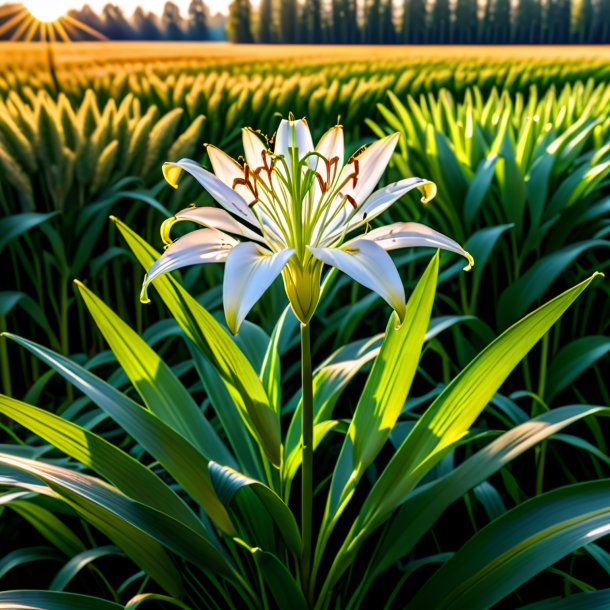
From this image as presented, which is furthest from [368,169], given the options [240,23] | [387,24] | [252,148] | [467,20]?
[387,24]

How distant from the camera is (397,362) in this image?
114 centimetres

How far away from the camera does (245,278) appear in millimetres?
815

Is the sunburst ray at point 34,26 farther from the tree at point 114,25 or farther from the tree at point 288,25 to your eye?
the tree at point 288,25

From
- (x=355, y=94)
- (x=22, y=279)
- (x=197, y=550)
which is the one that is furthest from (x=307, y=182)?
(x=355, y=94)

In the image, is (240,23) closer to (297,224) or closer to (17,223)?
(17,223)

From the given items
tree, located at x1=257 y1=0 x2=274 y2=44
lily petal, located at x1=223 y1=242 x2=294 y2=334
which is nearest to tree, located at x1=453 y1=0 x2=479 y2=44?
tree, located at x1=257 y1=0 x2=274 y2=44

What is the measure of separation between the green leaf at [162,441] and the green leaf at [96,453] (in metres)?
0.03

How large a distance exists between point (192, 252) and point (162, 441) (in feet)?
1.10

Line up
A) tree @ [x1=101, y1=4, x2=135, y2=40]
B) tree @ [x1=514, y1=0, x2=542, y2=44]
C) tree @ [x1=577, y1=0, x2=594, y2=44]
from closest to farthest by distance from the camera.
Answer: tree @ [x1=101, y1=4, x2=135, y2=40]
tree @ [x1=514, y1=0, x2=542, y2=44]
tree @ [x1=577, y1=0, x2=594, y2=44]

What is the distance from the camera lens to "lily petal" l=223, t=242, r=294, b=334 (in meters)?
0.78

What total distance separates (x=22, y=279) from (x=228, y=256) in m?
1.39

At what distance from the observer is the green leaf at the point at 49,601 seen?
1031mm

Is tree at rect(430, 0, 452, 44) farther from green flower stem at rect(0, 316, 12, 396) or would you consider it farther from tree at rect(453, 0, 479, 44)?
green flower stem at rect(0, 316, 12, 396)

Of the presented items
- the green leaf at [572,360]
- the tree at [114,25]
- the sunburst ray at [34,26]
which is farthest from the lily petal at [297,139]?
the tree at [114,25]
